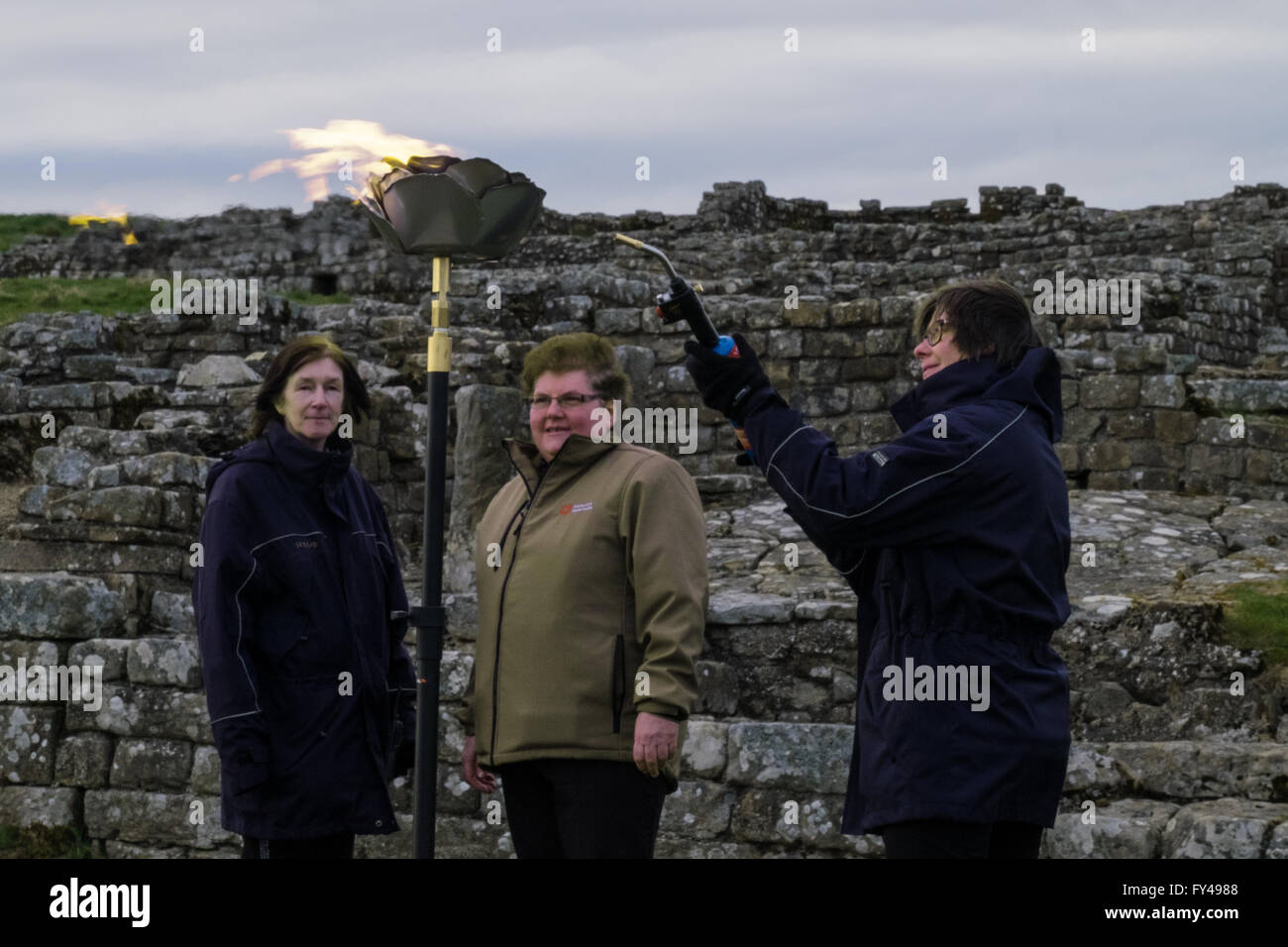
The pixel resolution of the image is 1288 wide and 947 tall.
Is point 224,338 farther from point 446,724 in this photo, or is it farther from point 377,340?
point 446,724

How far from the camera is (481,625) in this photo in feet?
12.8

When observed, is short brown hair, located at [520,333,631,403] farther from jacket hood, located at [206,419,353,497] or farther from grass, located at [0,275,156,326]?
grass, located at [0,275,156,326]

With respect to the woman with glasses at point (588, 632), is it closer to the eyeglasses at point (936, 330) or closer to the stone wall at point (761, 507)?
the eyeglasses at point (936, 330)

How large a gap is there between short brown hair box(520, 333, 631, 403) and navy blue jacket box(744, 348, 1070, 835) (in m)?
0.72

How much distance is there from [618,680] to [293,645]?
0.93m

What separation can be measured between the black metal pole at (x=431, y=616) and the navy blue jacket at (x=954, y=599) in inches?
56.5

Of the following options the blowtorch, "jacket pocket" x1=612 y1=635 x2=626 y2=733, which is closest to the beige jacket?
"jacket pocket" x1=612 y1=635 x2=626 y2=733

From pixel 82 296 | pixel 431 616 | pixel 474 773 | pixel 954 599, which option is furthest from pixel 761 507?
pixel 82 296

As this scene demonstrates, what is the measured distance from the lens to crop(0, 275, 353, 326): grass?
18.6 meters

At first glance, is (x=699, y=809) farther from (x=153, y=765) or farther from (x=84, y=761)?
(x=84, y=761)

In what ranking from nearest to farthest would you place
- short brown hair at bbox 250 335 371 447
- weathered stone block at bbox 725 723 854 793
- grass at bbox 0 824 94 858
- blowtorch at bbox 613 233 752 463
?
1. blowtorch at bbox 613 233 752 463
2. short brown hair at bbox 250 335 371 447
3. weathered stone block at bbox 725 723 854 793
4. grass at bbox 0 824 94 858

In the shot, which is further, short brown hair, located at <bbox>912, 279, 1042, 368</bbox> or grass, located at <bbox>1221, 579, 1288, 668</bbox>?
grass, located at <bbox>1221, 579, 1288, 668</bbox>
